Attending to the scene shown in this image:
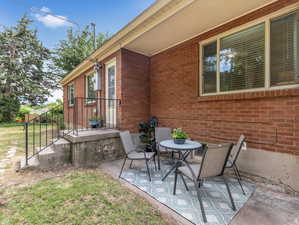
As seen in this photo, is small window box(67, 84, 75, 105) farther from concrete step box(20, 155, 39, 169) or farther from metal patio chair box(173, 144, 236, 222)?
metal patio chair box(173, 144, 236, 222)

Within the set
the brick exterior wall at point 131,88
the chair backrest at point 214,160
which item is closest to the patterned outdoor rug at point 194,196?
the chair backrest at point 214,160

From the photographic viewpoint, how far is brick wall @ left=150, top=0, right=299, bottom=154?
2631mm

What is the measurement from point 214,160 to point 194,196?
776 mm

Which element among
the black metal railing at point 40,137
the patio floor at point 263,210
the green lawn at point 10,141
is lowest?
the patio floor at point 263,210

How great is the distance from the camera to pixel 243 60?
319 centimetres

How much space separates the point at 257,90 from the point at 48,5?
867cm

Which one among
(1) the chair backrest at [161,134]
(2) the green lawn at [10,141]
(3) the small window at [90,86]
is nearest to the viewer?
(1) the chair backrest at [161,134]

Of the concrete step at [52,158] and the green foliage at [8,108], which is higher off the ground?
the green foliage at [8,108]

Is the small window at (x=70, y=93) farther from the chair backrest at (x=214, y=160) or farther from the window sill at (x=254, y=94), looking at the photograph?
the chair backrest at (x=214, y=160)

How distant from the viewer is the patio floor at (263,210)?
73.9 inches

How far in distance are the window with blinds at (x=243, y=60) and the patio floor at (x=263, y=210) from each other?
6.42 feet

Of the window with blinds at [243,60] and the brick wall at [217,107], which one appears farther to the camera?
the window with blinds at [243,60]

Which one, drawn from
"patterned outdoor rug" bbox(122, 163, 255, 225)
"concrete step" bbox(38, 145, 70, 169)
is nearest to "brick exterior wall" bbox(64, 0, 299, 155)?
"patterned outdoor rug" bbox(122, 163, 255, 225)

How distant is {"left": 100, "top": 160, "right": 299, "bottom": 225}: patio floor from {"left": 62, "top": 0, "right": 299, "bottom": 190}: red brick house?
383 mm
